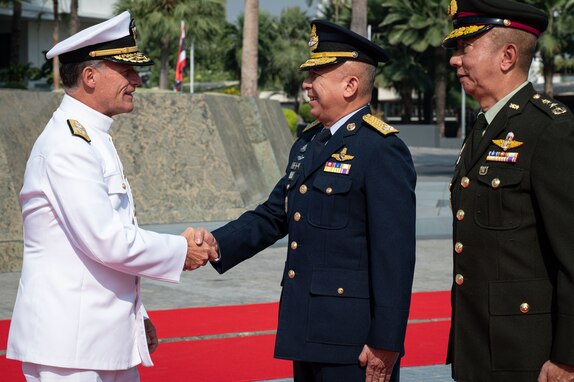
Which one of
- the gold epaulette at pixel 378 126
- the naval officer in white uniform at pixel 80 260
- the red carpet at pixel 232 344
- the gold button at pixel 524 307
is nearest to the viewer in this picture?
the gold button at pixel 524 307

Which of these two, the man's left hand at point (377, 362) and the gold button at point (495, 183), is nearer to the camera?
the gold button at point (495, 183)

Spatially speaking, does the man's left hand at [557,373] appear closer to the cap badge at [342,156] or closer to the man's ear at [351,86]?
the cap badge at [342,156]

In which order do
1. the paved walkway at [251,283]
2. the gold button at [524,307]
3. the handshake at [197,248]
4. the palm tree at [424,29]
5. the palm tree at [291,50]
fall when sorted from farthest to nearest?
the palm tree at [291,50] → the palm tree at [424,29] → the paved walkway at [251,283] → the handshake at [197,248] → the gold button at [524,307]

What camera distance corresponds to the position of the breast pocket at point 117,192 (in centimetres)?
403

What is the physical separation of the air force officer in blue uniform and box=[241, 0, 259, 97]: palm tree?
1958cm

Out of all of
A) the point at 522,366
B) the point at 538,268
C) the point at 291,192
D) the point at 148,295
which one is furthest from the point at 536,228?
the point at 148,295

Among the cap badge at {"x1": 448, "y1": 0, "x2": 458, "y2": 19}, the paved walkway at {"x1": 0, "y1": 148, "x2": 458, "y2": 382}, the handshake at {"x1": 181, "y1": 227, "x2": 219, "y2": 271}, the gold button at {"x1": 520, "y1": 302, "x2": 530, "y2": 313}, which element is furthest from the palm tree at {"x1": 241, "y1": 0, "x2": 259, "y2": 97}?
the gold button at {"x1": 520, "y1": 302, "x2": 530, "y2": 313}

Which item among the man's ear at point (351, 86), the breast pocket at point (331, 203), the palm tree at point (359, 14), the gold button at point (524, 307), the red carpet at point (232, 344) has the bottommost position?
the red carpet at point (232, 344)

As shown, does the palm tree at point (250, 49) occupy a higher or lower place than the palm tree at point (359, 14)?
lower

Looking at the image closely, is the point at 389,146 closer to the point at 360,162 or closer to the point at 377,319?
the point at 360,162

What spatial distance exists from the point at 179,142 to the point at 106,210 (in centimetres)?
1120

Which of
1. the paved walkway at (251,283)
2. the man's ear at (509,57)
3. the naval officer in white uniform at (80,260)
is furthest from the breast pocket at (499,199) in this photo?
the paved walkway at (251,283)

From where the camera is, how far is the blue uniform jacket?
13.1 ft

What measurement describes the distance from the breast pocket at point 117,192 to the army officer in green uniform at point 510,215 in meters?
1.30
